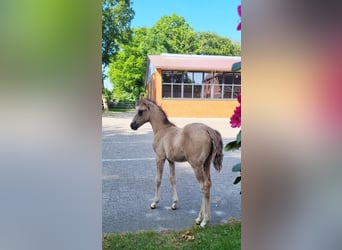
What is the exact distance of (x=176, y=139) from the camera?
289cm

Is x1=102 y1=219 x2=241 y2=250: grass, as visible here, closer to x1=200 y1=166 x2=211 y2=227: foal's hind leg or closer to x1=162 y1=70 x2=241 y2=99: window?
x1=200 y1=166 x2=211 y2=227: foal's hind leg

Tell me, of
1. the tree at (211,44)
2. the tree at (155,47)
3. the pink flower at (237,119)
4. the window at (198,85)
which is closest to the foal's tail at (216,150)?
the pink flower at (237,119)

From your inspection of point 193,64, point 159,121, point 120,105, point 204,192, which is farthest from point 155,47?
point 204,192

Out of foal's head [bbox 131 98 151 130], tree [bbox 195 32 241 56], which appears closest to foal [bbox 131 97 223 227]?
foal's head [bbox 131 98 151 130]

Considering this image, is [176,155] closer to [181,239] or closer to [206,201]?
[206,201]

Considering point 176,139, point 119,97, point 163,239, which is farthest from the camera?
point 119,97

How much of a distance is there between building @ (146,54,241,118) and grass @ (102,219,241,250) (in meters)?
9.92

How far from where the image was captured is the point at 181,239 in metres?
2.42

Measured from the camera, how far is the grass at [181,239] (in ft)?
7.46

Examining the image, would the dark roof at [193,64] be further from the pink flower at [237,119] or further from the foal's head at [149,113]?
the pink flower at [237,119]

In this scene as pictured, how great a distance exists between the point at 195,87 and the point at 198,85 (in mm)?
170
